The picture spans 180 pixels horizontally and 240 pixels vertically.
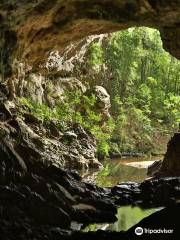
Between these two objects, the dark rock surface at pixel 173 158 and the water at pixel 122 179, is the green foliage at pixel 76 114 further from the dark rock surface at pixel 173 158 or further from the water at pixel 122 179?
the dark rock surface at pixel 173 158

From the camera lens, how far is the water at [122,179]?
31.7 ft

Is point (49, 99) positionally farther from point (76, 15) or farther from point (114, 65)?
point (114, 65)

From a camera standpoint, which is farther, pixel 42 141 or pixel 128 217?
pixel 42 141

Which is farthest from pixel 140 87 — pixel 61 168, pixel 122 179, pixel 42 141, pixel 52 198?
pixel 52 198

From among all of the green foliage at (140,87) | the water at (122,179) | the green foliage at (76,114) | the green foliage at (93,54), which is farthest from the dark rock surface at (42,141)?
the green foliage at (140,87)

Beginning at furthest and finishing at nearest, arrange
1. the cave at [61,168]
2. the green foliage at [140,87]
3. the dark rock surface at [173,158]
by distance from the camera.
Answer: the green foliage at [140,87], the dark rock surface at [173,158], the cave at [61,168]

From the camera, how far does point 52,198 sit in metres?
9.59

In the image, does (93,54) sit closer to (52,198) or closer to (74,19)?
(74,19)

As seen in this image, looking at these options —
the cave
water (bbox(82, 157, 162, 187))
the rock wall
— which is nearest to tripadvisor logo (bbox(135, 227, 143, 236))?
the cave

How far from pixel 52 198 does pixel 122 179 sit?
9624mm

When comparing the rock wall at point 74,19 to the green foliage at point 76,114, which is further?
the green foliage at point 76,114

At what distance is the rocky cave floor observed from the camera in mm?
7941

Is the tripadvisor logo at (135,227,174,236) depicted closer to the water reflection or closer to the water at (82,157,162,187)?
the water reflection

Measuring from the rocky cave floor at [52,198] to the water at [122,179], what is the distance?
34 centimetres
